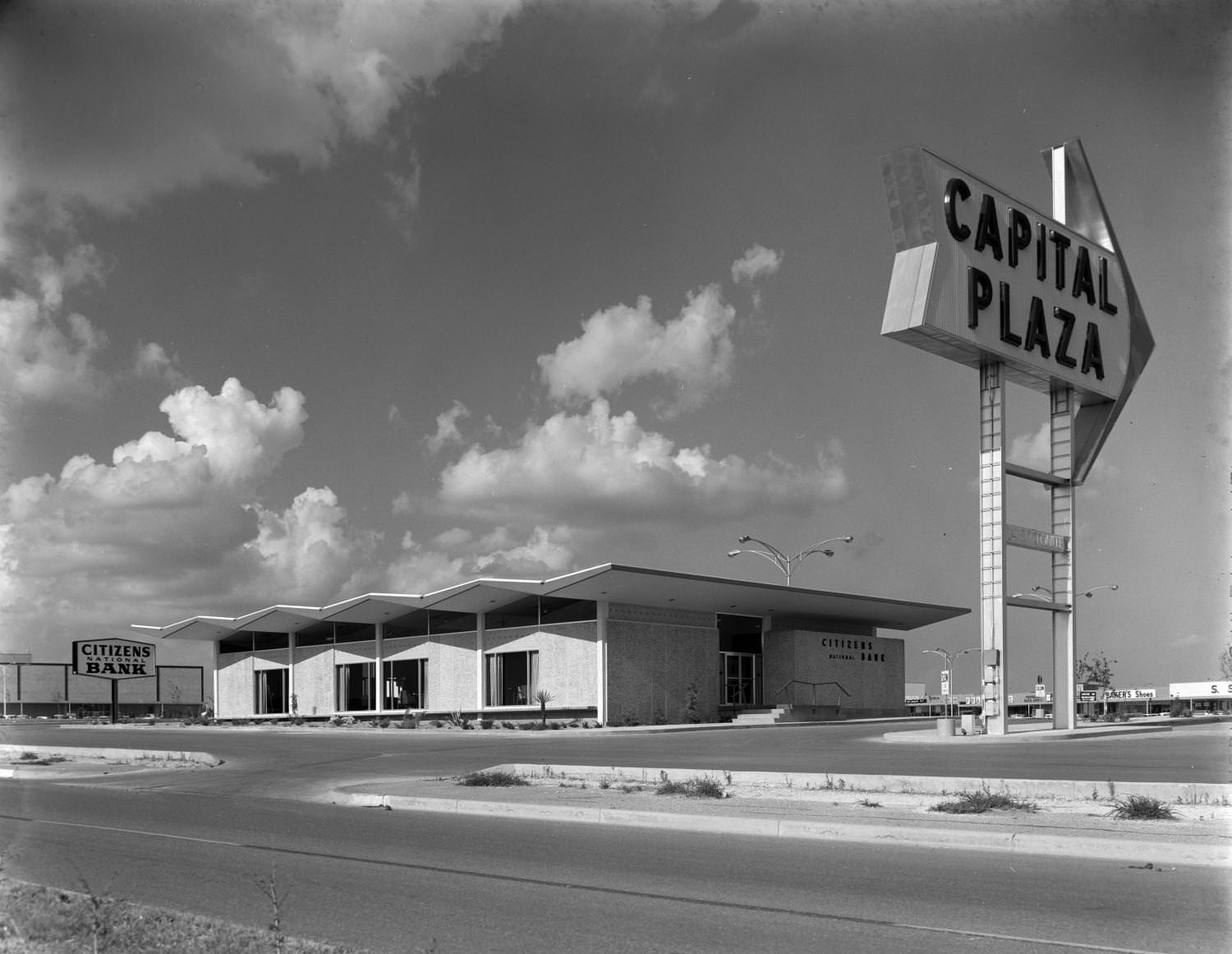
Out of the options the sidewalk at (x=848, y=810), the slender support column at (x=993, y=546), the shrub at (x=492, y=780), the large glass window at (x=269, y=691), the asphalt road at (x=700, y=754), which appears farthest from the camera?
the large glass window at (x=269, y=691)

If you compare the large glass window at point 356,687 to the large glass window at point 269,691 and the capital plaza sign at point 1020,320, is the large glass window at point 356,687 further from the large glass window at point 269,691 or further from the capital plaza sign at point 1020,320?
the capital plaza sign at point 1020,320

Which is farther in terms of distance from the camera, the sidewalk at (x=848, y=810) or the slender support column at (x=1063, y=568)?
the slender support column at (x=1063, y=568)

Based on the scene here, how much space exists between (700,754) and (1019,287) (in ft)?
55.5

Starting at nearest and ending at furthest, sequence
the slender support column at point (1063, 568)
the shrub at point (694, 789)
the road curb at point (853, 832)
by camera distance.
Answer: the road curb at point (853, 832) → the shrub at point (694, 789) → the slender support column at point (1063, 568)

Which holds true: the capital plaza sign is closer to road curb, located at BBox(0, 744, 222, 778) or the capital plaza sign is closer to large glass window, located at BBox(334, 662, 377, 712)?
road curb, located at BBox(0, 744, 222, 778)

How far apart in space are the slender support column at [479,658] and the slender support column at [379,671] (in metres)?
7.19

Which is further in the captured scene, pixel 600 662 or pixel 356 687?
pixel 356 687

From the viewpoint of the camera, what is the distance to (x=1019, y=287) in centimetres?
3559

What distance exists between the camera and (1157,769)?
20203 millimetres

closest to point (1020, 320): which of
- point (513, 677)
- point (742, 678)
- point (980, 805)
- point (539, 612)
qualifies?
point (980, 805)

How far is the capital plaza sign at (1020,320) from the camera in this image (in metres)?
32.7

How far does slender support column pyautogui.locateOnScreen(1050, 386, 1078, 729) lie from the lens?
38.5m

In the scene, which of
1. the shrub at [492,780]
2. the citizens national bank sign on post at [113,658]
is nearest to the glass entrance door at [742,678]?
the citizens national bank sign on post at [113,658]

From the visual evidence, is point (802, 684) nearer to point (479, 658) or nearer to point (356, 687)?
point (479, 658)
